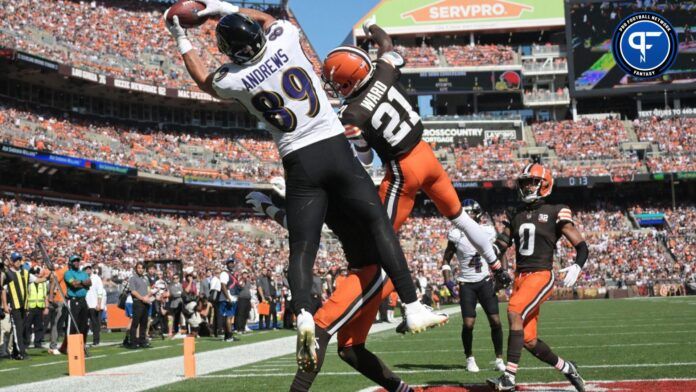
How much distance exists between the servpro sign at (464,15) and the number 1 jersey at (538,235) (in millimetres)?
62815

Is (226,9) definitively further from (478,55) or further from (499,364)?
(478,55)

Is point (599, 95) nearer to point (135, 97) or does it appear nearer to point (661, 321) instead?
point (135, 97)

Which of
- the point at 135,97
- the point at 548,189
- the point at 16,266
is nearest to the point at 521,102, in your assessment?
the point at 135,97

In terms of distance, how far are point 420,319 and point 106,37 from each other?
171 ft

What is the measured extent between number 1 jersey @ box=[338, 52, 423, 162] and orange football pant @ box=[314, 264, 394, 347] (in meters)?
1.11

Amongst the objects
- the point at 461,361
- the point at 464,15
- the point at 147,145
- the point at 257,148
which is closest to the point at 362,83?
the point at 461,361

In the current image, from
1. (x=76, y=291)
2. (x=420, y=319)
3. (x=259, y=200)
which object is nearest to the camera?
(x=420, y=319)

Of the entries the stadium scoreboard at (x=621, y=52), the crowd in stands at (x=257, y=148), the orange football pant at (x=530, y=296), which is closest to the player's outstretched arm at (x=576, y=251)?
the orange football pant at (x=530, y=296)

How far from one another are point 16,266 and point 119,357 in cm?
340

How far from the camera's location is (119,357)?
564 inches

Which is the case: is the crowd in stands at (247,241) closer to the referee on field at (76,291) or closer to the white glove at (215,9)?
the referee on field at (76,291)

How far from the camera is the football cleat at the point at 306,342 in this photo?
4730 mm

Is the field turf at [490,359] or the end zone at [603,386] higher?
the end zone at [603,386]

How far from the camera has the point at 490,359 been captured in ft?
36.2
